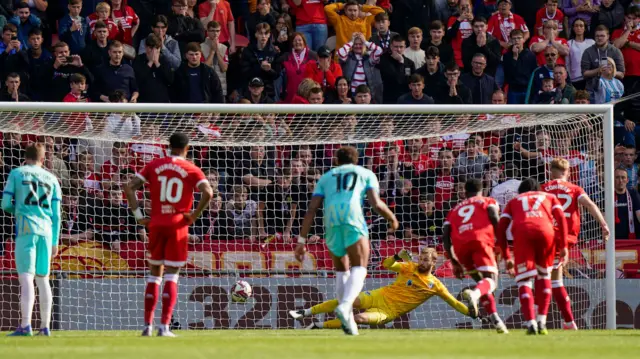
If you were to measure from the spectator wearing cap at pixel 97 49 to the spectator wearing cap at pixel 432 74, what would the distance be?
5.21 metres

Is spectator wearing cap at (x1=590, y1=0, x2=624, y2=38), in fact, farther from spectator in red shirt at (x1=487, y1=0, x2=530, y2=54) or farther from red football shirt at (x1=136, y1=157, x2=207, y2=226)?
red football shirt at (x1=136, y1=157, x2=207, y2=226)

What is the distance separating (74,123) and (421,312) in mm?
5468

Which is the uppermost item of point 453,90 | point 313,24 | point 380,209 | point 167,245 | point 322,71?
point 313,24

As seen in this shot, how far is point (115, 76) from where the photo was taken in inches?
760

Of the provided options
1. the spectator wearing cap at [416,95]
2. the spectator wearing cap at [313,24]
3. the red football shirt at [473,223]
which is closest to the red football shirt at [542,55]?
the spectator wearing cap at [416,95]

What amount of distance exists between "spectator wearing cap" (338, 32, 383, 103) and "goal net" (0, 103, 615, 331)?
274 centimetres

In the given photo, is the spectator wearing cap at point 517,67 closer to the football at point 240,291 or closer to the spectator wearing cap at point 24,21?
the football at point 240,291

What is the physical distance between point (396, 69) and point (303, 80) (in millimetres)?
1897

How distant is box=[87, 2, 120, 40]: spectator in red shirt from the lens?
66.6 ft

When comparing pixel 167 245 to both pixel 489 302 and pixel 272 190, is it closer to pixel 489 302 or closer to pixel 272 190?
pixel 489 302

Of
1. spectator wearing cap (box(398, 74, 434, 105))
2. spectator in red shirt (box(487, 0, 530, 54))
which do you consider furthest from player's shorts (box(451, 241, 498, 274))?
spectator in red shirt (box(487, 0, 530, 54))

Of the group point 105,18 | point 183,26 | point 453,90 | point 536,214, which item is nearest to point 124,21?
point 105,18

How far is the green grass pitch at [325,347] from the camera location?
30.0 ft

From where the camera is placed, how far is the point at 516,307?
16.6 metres
